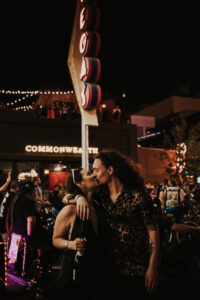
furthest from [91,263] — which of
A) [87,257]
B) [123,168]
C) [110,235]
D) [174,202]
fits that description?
[174,202]

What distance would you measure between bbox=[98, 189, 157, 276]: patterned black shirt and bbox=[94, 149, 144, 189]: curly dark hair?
0.18 metres

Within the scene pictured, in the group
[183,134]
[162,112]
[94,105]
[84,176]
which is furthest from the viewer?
[162,112]

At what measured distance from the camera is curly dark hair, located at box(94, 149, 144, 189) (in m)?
3.11

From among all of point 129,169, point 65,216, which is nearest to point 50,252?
point 65,216

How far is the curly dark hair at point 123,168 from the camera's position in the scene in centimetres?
311

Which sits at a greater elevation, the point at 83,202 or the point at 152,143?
the point at 152,143

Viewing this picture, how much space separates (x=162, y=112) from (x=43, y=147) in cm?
2479

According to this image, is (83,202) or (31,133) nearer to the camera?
(83,202)

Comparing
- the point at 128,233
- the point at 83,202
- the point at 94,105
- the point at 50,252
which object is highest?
the point at 94,105

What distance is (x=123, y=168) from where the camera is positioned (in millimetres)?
3152

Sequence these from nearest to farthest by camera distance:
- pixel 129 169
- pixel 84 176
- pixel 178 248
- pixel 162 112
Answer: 1. pixel 129 169
2. pixel 84 176
3. pixel 178 248
4. pixel 162 112

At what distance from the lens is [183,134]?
96.0 ft

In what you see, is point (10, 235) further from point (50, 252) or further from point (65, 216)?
point (65, 216)

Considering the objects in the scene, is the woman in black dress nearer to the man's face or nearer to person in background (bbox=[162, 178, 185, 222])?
the man's face
